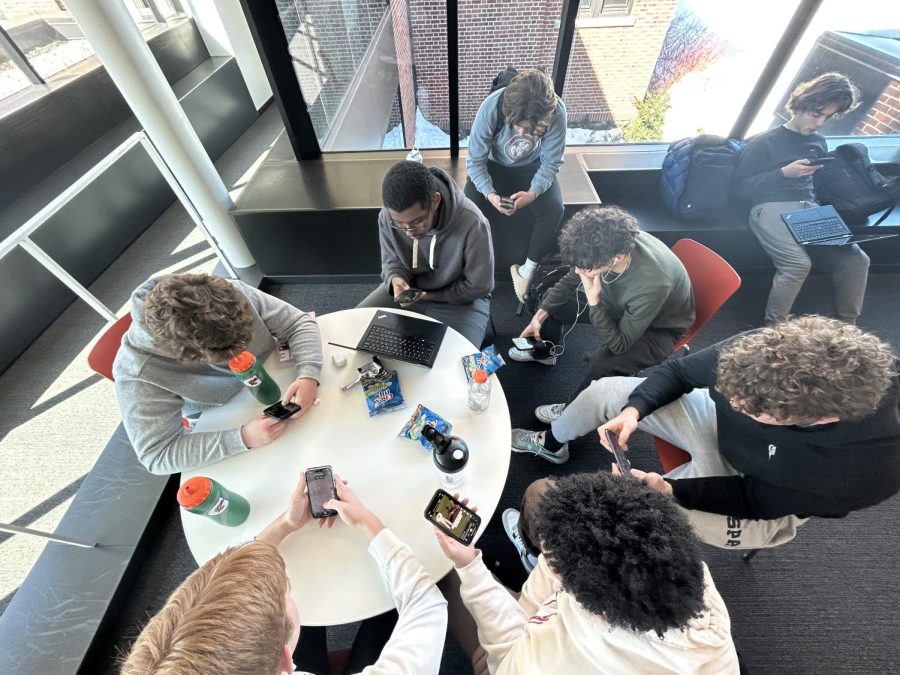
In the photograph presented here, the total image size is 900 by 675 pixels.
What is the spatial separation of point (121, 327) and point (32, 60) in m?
3.27

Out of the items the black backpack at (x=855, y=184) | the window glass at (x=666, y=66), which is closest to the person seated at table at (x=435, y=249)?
the window glass at (x=666, y=66)

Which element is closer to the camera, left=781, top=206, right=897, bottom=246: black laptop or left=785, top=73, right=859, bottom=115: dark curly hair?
left=785, top=73, right=859, bottom=115: dark curly hair

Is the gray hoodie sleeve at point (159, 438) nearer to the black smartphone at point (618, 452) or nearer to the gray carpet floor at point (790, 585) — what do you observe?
the gray carpet floor at point (790, 585)

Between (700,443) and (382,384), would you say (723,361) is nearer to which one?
(700,443)

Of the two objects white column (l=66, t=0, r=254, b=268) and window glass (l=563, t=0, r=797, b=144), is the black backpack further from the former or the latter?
white column (l=66, t=0, r=254, b=268)

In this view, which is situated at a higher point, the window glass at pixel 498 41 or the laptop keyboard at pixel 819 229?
the window glass at pixel 498 41

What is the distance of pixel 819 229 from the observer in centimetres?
219

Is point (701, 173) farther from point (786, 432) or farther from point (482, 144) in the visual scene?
point (786, 432)


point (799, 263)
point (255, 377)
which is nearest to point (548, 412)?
point (255, 377)

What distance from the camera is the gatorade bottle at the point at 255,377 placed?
43.4 inches

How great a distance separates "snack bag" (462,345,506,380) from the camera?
A: 129 cm

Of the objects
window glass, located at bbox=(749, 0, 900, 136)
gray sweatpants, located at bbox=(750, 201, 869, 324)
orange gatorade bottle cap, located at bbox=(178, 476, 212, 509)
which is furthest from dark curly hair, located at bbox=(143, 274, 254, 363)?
window glass, located at bbox=(749, 0, 900, 136)

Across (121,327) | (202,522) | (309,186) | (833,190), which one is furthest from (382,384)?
(833,190)

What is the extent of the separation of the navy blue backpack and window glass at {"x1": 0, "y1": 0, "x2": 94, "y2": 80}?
13.9 feet
